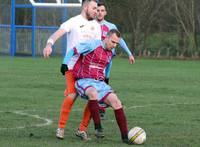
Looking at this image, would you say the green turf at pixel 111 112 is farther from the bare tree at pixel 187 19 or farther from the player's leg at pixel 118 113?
the bare tree at pixel 187 19

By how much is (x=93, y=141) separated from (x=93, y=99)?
19.9 inches

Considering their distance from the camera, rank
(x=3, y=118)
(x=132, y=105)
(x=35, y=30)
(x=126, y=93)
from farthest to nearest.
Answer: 1. (x=35, y=30)
2. (x=126, y=93)
3. (x=132, y=105)
4. (x=3, y=118)

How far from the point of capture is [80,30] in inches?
370

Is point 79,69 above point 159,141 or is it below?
above

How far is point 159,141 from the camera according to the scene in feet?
28.1

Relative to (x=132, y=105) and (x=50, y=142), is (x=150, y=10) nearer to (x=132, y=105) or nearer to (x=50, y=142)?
(x=132, y=105)

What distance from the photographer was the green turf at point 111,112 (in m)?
8.59

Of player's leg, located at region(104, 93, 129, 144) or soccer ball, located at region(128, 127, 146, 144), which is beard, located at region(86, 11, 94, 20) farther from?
soccer ball, located at region(128, 127, 146, 144)

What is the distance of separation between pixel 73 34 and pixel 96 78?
855 mm

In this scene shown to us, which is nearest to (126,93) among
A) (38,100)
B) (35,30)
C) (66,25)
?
(38,100)

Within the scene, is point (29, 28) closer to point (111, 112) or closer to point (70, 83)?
point (111, 112)

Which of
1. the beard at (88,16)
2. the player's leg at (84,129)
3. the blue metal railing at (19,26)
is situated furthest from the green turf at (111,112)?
the blue metal railing at (19,26)

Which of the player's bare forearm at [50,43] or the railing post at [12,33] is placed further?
the railing post at [12,33]

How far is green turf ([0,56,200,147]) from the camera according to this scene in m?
8.59
